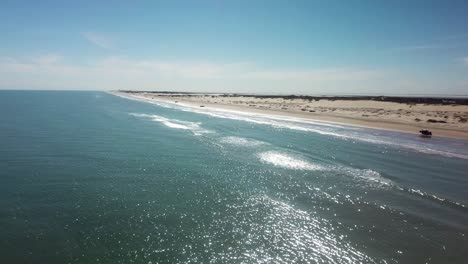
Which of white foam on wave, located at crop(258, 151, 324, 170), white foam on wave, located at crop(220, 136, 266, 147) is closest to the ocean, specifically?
white foam on wave, located at crop(258, 151, 324, 170)

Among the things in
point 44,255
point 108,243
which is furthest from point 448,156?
point 44,255

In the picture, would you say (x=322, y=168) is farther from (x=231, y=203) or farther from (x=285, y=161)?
(x=231, y=203)

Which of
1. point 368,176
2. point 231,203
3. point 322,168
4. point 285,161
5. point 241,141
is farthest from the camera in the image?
point 241,141

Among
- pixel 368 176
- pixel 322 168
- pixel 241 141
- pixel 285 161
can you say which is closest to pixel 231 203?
pixel 322 168

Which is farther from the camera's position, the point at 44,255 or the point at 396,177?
the point at 396,177

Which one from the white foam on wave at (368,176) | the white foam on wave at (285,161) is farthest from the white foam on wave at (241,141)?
the white foam on wave at (368,176)

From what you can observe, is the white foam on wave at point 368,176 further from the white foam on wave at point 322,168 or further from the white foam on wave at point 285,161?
the white foam on wave at point 285,161

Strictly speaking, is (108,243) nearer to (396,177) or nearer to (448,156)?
(396,177)
